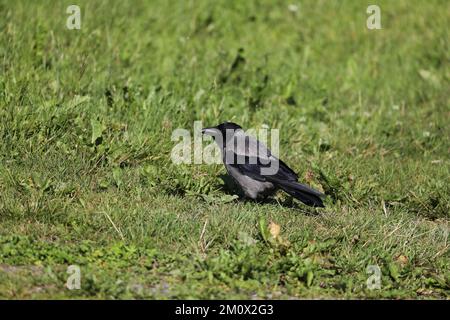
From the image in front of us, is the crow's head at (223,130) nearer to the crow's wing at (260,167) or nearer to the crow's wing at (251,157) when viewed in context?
the crow's wing at (251,157)

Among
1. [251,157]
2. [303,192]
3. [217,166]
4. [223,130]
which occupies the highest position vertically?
[223,130]

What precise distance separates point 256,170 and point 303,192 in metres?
0.47

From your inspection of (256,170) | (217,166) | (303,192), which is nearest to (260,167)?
(256,170)

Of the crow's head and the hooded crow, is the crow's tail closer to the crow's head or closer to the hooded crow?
the hooded crow

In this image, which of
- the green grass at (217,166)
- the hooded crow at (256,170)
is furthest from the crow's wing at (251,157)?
the green grass at (217,166)

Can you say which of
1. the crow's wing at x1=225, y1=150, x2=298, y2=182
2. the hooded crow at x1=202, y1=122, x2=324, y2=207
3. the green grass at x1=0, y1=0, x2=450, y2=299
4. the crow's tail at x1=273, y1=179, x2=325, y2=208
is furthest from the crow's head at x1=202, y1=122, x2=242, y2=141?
the crow's tail at x1=273, y1=179, x2=325, y2=208

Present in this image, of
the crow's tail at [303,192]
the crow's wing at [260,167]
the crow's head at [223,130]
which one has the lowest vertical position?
the crow's tail at [303,192]

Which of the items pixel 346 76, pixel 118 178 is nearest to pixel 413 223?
pixel 118 178

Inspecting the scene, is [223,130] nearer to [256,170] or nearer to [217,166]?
[217,166]

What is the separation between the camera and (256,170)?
6.43 meters

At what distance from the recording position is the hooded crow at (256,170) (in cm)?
626

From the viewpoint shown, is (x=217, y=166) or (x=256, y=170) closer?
(x=256, y=170)

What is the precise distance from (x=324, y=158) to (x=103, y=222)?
272cm
